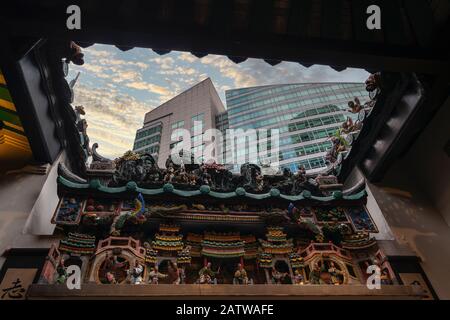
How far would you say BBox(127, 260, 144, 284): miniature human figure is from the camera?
714 centimetres

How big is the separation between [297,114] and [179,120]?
82.5 feet

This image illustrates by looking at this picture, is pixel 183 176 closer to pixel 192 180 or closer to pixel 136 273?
pixel 192 180

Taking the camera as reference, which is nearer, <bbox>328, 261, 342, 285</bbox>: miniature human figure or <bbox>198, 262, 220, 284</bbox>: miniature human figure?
<bbox>198, 262, 220, 284</bbox>: miniature human figure

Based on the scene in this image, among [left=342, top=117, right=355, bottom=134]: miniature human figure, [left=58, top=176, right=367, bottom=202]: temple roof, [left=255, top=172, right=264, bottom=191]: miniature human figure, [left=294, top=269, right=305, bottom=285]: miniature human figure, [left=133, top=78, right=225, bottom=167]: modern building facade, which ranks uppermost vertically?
[left=133, top=78, right=225, bottom=167]: modern building facade

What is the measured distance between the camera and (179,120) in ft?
173

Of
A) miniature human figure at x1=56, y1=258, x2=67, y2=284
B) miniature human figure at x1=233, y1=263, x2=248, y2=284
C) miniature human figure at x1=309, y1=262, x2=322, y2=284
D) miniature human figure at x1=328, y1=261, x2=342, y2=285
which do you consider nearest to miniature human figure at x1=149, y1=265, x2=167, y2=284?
miniature human figure at x1=233, y1=263, x2=248, y2=284

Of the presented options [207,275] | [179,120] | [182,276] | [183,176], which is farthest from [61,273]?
[179,120]

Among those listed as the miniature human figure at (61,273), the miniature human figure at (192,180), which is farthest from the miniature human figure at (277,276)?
the miniature human figure at (61,273)

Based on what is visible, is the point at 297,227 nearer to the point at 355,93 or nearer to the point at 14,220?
the point at 14,220

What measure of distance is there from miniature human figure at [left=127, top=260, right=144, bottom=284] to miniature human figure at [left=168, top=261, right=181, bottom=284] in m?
0.65

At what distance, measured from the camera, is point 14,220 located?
23.6 feet

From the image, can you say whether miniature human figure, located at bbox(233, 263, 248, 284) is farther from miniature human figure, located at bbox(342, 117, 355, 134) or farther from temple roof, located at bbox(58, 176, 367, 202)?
miniature human figure, located at bbox(342, 117, 355, 134)

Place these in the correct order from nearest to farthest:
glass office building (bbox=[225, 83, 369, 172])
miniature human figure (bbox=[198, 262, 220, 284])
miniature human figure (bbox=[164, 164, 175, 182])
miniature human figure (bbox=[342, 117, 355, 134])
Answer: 1. miniature human figure (bbox=[198, 262, 220, 284])
2. miniature human figure (bbox=[164, 164, 175, 182])
3. miniature human figure (bbox=[342, 117, 355, 134])
4. glass office building (bbox=[225, 83, 369, 172])

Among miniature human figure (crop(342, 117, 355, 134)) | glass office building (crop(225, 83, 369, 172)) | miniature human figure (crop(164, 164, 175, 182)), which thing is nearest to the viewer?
miniature human figure (crop(164, 164, 175, 182))
